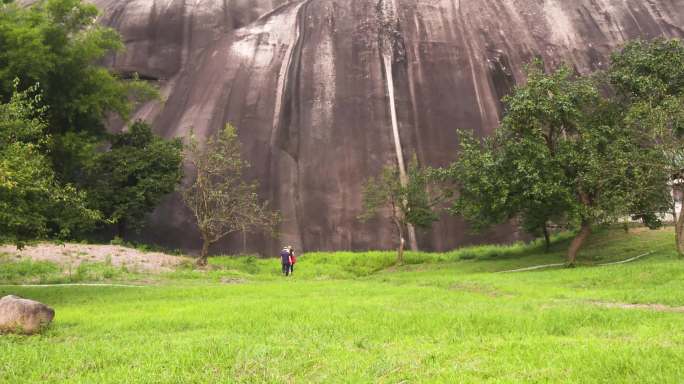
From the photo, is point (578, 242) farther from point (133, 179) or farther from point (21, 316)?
point (133, 179)

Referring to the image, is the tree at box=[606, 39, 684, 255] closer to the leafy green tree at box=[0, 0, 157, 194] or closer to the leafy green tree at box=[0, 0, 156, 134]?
the leafy green tree at box=[0, 0, 157, 194]

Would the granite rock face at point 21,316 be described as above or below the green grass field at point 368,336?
above

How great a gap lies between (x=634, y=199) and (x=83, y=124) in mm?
27756

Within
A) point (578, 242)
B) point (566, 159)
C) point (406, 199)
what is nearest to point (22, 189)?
point (566, 159)

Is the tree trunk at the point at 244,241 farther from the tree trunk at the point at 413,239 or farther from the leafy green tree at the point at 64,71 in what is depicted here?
the tree trunk at the point at 413,239

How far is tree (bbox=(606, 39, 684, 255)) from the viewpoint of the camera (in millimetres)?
18047

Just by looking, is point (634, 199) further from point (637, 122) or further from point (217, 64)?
point (217, 64)

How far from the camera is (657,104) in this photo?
19750mm

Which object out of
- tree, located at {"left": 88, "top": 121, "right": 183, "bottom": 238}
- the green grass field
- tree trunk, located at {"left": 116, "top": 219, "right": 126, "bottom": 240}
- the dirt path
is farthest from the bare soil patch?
tree trunk, located at {"left": 116, "top": 219, "right": 126, "bottom": 240}

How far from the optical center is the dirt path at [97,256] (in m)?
21.5

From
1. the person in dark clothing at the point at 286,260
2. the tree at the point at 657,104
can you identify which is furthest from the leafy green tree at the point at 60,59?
the tree at the point at 657,104

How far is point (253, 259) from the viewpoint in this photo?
88.5ft

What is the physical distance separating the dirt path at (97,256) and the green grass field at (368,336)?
6.56m

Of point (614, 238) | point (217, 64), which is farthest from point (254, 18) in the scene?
point (614, 238)
